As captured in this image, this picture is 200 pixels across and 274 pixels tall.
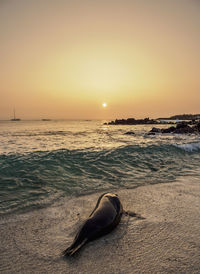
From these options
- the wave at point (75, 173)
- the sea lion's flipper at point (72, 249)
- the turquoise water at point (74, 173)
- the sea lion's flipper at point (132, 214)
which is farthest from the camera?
the wave at point (75, 173)

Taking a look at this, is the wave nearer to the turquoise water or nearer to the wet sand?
the turquoise water

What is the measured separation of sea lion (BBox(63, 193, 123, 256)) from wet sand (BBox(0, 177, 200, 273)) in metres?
0.10

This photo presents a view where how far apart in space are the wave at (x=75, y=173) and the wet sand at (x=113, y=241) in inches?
40.6

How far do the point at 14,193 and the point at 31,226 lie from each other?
210cm

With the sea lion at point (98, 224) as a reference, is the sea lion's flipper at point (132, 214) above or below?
below

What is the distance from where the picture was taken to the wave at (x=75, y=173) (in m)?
5.00

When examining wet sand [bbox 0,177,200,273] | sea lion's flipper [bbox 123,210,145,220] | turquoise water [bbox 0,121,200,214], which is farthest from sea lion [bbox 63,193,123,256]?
turquoise water [bbox 0,121,200,214]

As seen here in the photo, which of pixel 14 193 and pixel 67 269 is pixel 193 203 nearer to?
pixel 67 269

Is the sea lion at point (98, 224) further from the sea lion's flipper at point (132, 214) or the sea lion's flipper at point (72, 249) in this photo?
the sea lion's flipper at point (132, 214)

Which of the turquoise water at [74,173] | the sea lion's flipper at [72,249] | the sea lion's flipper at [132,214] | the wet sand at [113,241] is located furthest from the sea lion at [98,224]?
the turquoise water at [74,173]

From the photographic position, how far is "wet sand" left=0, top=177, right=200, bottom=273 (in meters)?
2.27

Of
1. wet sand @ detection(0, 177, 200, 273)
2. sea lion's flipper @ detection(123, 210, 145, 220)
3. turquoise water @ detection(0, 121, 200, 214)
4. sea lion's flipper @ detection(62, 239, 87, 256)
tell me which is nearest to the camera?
wet sand @ detection(0, 177, 200, 273)

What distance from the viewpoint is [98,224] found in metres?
2.95

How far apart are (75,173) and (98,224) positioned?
4151 mm
